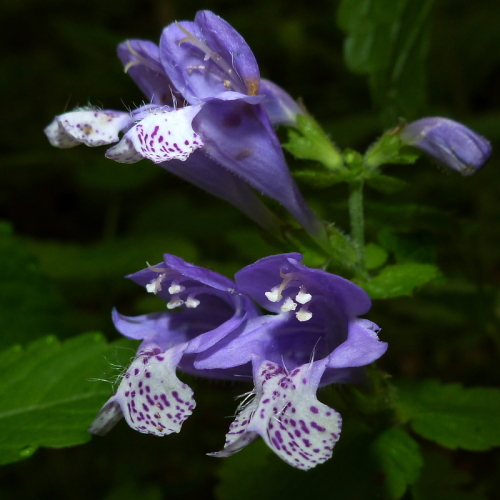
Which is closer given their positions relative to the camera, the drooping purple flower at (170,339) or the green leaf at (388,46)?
the drooping purple flower at (170,339)

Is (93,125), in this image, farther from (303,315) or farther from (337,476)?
(337,476)

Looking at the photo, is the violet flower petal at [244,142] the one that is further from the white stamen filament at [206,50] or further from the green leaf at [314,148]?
the green leaf at [314,148]

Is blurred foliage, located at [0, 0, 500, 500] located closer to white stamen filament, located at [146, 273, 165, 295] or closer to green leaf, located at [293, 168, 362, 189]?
green leaf, located at [293, 168, 362, 189]

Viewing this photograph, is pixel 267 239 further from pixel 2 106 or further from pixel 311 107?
pixel 2 106

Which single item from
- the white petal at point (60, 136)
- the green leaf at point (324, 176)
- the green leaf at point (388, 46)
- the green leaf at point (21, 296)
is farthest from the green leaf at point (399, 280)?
the green leaf at point (21, 296)

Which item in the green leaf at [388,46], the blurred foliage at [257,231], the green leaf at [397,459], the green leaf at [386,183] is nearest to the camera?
the green leaf at [397,459]

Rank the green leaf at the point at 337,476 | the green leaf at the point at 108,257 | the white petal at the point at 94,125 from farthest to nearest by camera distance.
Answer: the green leaf at the point at 108,257 < the green leaf at the point at 337,476 < the white petal at the point at 94,125

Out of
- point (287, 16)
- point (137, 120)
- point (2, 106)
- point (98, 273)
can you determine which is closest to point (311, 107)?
point (287, 16)

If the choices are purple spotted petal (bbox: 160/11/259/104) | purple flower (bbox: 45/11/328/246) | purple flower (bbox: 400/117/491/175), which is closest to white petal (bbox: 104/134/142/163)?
purple flower (bbox: 45/11/328/246)
